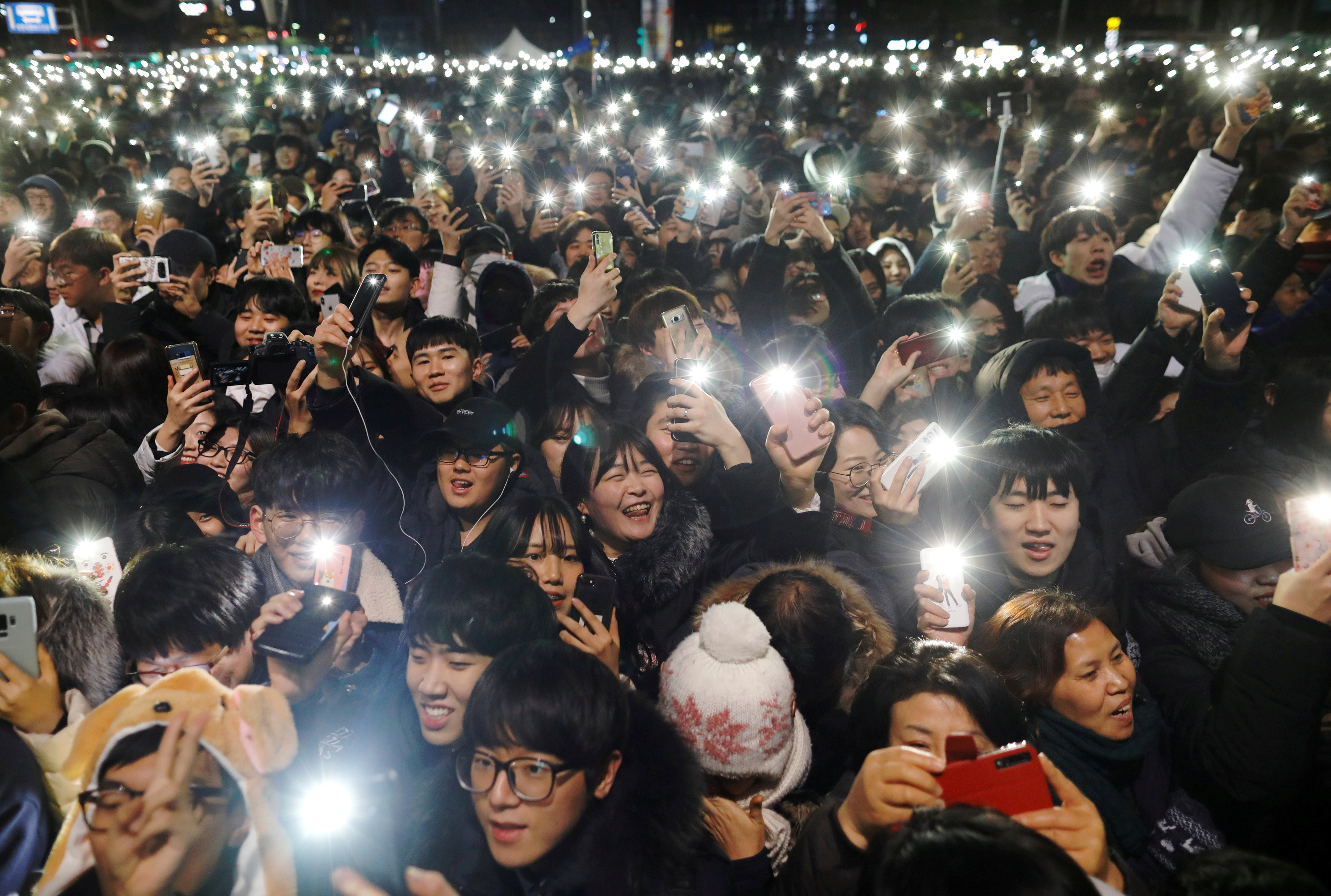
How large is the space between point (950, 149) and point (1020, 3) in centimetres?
2407

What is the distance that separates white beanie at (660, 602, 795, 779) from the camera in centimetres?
207

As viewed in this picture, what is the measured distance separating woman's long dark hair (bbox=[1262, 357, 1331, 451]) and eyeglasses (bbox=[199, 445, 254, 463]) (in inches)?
157

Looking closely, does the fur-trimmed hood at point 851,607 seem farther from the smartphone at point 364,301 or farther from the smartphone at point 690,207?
the smartphone at point 690,207

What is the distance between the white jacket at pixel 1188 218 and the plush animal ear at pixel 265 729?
459 centimetres

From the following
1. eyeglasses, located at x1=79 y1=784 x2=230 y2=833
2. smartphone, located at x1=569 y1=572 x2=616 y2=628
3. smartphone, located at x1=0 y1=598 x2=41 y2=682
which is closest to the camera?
eyeglasses, located at x1=79 y1=784 x2=230 y2=833

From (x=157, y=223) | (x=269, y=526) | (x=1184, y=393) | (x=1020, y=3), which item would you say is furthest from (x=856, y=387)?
(x=1020, y=3)

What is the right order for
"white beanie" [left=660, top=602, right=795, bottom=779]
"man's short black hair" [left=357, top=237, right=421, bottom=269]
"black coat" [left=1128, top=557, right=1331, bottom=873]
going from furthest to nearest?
"man's short black hair" [left=357, top=237, right=421, bottom=269]
"white beanie" [left=660, top=602, right=795, bottom=779]
"black coat" [left=1128, top=557, right=1331, bottom=873]

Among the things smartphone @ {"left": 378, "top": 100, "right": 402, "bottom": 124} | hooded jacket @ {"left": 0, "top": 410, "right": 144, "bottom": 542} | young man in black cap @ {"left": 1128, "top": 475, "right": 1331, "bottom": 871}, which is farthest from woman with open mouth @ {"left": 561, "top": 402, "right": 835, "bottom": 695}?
smartphone @ {"left": 378, "top": 100, "right": 402, "bottom": 124}

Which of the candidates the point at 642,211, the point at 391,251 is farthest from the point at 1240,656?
the point at 642,211

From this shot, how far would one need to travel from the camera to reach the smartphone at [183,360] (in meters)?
3.19

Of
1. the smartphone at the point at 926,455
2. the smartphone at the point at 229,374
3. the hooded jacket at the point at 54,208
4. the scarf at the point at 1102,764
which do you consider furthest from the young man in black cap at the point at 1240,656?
the hooded jacket at the point at 54,208

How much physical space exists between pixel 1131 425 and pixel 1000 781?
109 inches

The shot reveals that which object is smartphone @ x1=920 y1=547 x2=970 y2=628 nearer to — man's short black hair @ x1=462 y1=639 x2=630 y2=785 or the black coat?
the black coat

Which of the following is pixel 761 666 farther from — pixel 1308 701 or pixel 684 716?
pixel 1308 701
